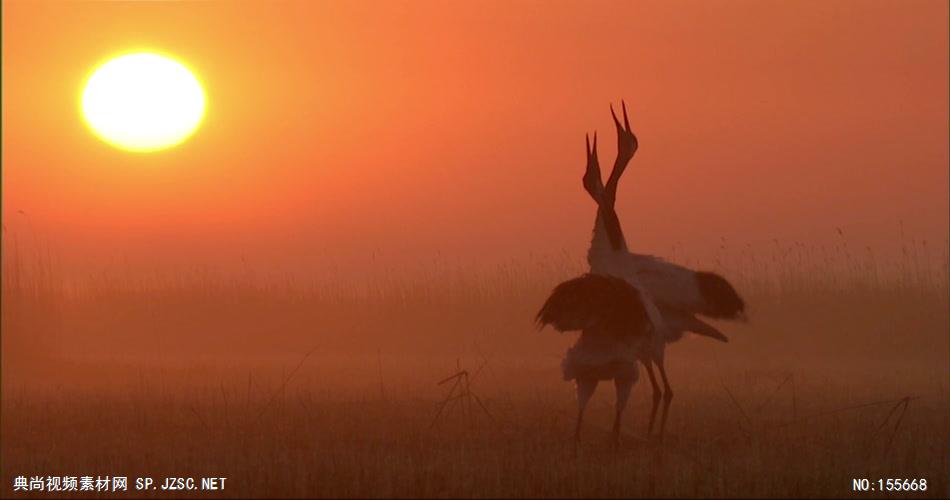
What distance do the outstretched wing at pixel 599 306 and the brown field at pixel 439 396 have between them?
0.89 metres

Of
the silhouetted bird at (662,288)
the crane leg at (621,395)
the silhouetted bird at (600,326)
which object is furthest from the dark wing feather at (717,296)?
the crane leg at (621,395)

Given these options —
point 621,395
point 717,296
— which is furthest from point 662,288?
point 621,395

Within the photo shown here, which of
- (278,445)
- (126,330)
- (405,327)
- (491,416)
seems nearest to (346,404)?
(491,416)

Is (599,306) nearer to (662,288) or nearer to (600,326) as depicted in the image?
(600,326)

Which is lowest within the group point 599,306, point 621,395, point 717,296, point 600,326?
point 621,395

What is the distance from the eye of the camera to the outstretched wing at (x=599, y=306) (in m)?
A: 9.17

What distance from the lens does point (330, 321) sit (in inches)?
844

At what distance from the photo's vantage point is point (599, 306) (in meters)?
9.22

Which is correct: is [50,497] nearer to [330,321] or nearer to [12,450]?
[12,450]

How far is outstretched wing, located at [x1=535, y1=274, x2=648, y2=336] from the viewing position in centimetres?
917

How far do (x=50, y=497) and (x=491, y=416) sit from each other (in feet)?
14.3

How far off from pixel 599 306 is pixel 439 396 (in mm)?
4106

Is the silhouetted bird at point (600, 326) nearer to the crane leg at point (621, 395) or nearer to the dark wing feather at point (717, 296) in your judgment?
the crane leg at point (621, 395)

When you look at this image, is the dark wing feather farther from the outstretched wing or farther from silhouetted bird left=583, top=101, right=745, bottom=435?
the outstretched wing
